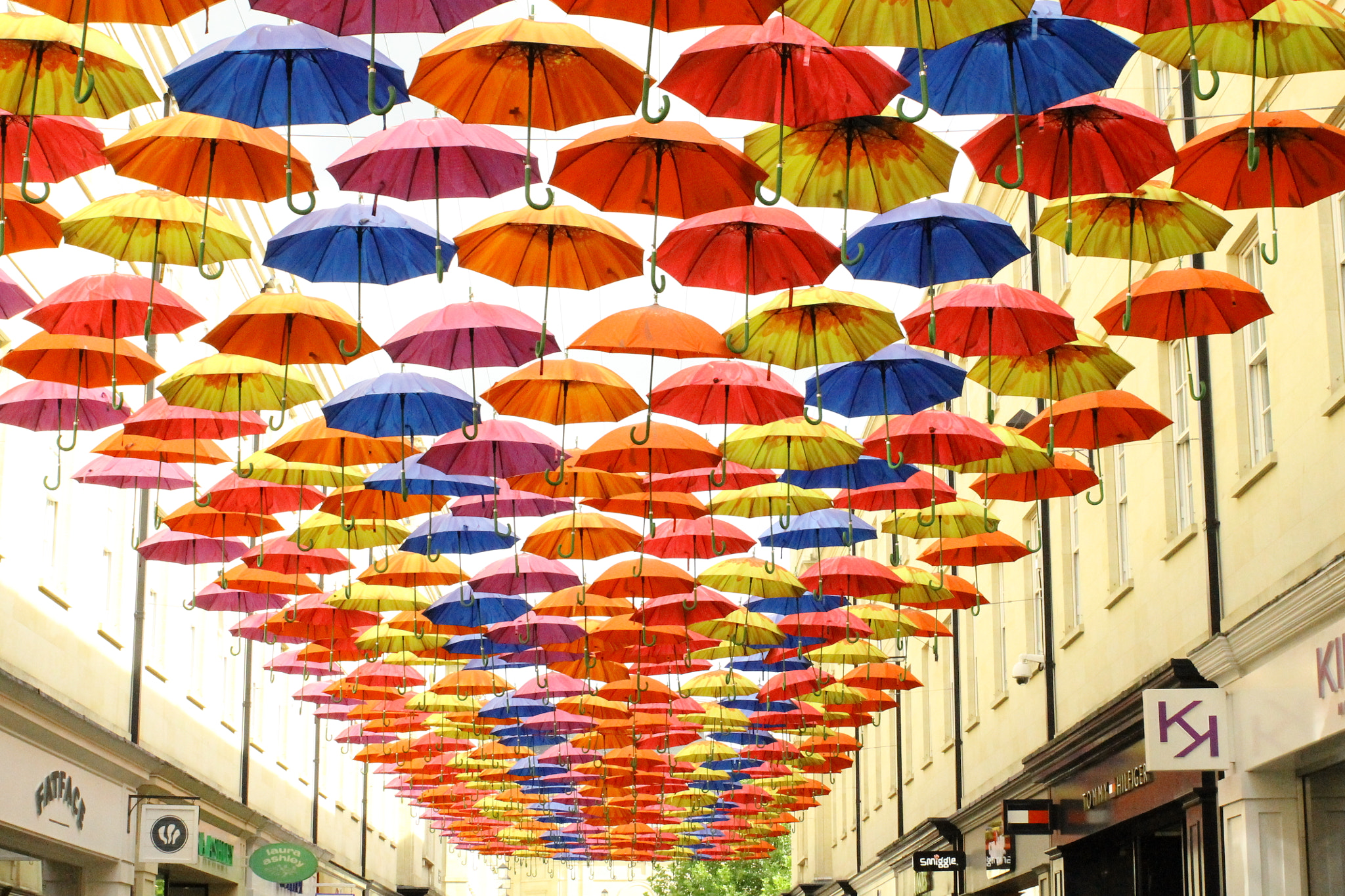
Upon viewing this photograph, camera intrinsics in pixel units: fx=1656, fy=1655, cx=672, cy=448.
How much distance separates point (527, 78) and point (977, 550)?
9552 mm

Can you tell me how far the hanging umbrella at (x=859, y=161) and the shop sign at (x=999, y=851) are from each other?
572 inches

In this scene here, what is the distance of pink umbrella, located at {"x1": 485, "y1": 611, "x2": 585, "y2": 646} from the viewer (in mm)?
21516

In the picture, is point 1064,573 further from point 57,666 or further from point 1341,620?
point 57,666

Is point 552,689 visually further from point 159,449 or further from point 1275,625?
point 1275,625

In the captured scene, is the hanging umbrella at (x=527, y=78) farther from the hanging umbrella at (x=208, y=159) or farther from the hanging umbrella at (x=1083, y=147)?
the hanging umbrella at (x=1083, y=147)

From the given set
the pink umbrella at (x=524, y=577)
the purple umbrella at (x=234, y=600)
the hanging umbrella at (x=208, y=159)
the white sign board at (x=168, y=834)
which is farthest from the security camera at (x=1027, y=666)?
the hanging umbrella at (x=208, y=159)

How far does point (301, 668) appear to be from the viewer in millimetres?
25875

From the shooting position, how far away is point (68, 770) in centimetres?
2078

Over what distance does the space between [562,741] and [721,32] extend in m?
21.8

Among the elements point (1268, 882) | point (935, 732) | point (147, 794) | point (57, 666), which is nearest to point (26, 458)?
point (57, 666)

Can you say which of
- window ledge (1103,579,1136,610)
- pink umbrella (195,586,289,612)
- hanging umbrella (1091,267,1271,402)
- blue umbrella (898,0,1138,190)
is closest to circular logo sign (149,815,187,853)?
pink umbrella (195,586,289,612)

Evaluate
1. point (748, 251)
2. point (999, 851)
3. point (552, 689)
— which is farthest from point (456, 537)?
point (999, 851)

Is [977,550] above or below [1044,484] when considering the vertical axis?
below

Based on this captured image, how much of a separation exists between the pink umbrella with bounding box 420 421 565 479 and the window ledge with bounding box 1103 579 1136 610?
715 centimetres
